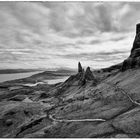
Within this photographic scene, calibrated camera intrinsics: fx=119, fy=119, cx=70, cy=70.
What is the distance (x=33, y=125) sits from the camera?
86.8 ft

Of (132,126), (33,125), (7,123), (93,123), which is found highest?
(132,126)

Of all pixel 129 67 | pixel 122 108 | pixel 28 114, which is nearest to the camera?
pixel 122 108

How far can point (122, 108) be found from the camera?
21.6m

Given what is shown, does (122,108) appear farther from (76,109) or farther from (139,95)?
(76,109)

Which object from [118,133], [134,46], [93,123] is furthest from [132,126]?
[134,46]

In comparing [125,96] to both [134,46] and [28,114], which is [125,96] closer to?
[28,114]

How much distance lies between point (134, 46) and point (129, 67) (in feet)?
52.4

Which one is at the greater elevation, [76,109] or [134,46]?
[134,46]

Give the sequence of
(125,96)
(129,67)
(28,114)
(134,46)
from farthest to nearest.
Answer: (134,46) → (129,67) → (28,114) → (125,96)

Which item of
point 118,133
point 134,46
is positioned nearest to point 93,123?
point 118,133

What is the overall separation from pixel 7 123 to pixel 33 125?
14793 millimetres

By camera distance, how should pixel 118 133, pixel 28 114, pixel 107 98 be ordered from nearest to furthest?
1. pixel 118 133
2. pixel 107 98
3. pixel 28 114

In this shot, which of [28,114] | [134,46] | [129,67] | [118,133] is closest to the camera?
[118,133]

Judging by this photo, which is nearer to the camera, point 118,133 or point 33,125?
point 118,133
